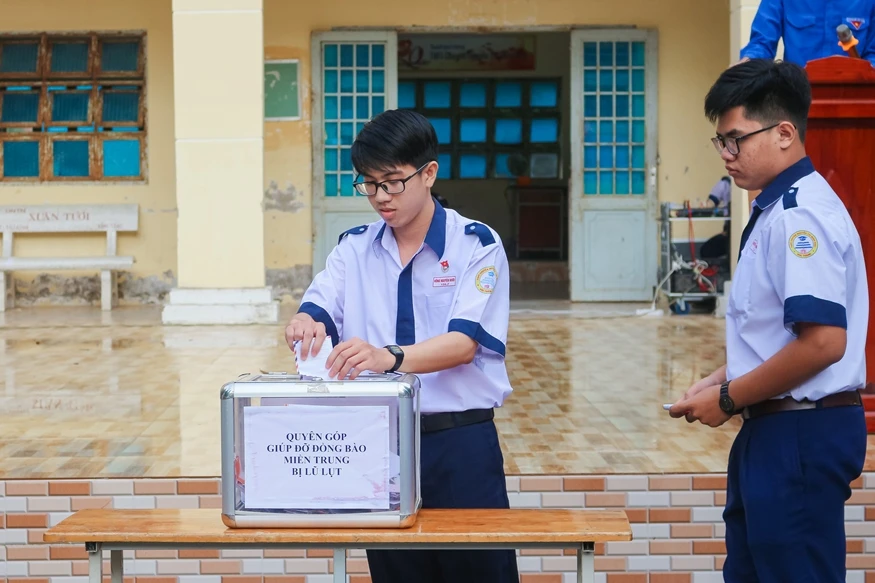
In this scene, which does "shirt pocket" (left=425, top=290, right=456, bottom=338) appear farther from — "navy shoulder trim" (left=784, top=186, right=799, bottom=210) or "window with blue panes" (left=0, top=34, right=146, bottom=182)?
"window with blue panes" (left=0, top=34, right=146, bottom=182)

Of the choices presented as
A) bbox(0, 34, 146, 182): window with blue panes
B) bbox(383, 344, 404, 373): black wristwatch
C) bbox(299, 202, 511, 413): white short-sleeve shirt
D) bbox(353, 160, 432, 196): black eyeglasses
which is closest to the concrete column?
bbox(0, 34, 146, 182): window with blue panes

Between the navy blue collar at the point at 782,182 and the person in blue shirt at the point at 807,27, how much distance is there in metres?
2.62

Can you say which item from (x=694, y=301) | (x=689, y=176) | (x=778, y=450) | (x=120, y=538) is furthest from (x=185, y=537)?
(x=689, y=176)

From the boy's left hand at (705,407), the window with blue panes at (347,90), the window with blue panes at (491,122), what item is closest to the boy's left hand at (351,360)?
the boy's left hand at (705,407)

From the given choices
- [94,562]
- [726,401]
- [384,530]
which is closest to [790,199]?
[726,401]

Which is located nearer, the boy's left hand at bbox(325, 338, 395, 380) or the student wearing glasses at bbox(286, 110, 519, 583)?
the boy's left hand at bbox(325, 338, 395, 380)

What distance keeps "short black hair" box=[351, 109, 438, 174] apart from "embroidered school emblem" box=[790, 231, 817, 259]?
77cm

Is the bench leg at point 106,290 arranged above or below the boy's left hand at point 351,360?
below

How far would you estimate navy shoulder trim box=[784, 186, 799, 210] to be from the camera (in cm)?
220

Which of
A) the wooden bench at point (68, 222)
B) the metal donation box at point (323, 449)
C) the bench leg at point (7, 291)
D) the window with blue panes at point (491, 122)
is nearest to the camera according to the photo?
the metal donation box at point (323, 449)

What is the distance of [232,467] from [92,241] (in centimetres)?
771

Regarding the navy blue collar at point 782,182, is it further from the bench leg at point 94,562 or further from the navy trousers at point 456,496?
the bench leg at point 94,562

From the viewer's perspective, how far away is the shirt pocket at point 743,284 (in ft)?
7.47

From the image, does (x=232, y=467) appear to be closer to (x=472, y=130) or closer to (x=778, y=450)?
(x=778, y=450)
